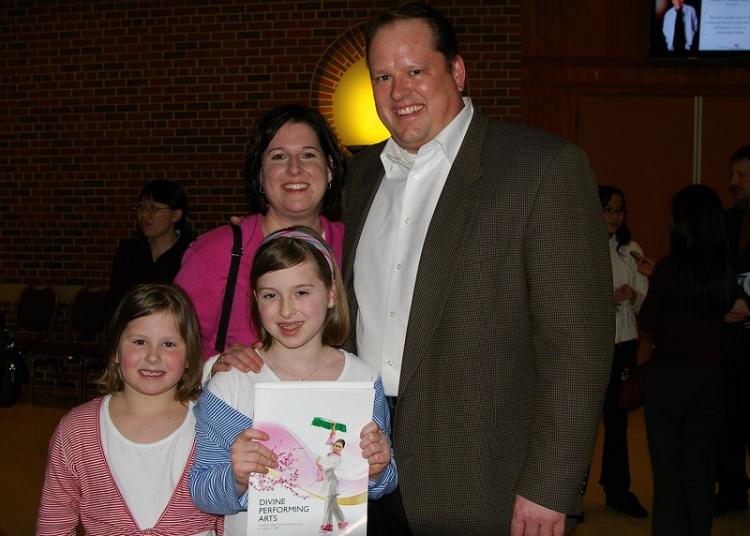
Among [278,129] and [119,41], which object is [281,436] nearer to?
[278,129]

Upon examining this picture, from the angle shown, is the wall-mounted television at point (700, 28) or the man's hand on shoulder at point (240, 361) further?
the wall-mounted television at point (700, 28)

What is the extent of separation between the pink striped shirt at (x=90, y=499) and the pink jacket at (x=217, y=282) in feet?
1.30

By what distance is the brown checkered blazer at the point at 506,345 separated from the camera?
6.75 feet

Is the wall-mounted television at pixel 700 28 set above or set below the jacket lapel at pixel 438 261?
above

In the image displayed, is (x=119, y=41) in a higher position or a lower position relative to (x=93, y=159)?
higher

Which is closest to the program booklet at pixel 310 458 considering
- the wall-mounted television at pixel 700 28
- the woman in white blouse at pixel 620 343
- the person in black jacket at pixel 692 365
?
the person in black jacket at pixel 692 365

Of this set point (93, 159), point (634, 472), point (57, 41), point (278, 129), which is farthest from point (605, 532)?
point (57, 41)

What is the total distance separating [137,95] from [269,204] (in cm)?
574

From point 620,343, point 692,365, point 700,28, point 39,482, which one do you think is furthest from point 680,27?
point 39,482

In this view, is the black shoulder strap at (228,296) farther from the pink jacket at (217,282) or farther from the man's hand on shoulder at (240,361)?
the man's hand on shoulder at (240,361)

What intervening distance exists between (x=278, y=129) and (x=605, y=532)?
3.25 m

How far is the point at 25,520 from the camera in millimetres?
4703

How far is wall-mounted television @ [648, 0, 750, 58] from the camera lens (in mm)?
7066

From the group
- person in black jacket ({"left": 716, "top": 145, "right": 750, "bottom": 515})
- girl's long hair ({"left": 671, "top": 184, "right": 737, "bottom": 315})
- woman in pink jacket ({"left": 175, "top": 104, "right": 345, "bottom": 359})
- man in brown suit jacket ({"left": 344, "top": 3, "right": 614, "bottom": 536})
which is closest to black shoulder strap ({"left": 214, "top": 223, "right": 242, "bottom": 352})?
woman in pink jacket ({"left": 175, "top": 104, "right": 345, "bottom": 359})
